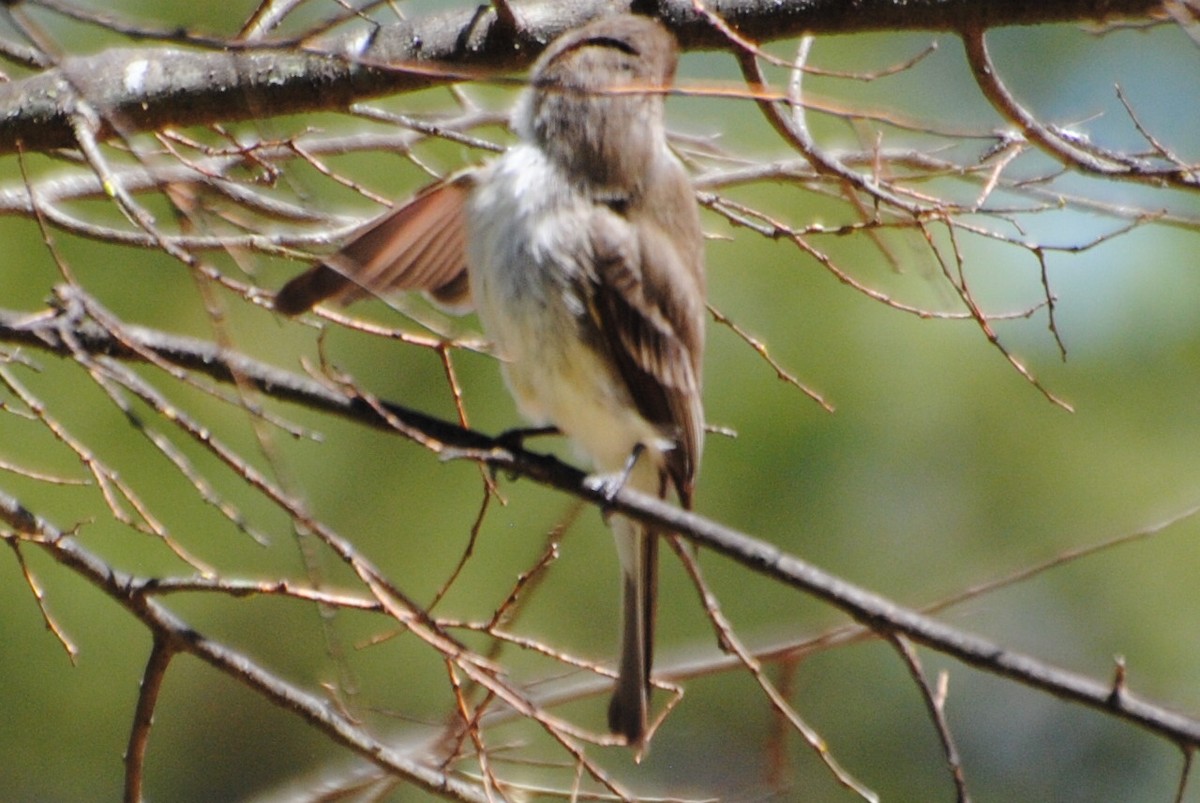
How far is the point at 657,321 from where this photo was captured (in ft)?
9.00

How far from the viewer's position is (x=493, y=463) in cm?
210

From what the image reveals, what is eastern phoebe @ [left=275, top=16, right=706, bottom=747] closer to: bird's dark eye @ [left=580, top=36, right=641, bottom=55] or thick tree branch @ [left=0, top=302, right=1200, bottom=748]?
bird's dark eye @ [left=580, top=36, right=641, bottom=55]

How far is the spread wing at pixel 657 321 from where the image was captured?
2666 millimetres

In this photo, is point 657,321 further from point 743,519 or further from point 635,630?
point 743,519

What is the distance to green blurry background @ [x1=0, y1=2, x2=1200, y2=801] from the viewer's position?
15.2ft

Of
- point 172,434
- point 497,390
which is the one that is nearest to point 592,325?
point 497,390

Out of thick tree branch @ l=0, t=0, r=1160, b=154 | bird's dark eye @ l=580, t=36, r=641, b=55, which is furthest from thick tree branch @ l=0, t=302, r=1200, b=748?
bird's dark eye @ l=580, t=36, r=641, b=55

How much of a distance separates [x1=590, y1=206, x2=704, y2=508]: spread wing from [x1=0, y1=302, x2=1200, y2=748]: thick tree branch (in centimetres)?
48

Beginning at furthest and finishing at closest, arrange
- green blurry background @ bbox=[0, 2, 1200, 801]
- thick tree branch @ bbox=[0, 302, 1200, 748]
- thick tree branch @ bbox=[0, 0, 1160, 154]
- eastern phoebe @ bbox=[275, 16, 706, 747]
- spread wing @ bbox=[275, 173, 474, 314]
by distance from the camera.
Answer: green blurry background @ bbox=[0, 2, 1200, 801] → eastern phoebe @ bbox=[275, 16, 706, 747] → spread wing @ bbox=[275, 173, 474, 314] → thick tree branch @ bbox=[0, 0, 1160, 154] → thick tree branch @ bbox=[0, 302, 1200, 748]

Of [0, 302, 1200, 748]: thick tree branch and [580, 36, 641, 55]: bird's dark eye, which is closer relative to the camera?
[0, 302, 1200, 748]: thick tree branch

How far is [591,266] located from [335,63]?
2.03 feet

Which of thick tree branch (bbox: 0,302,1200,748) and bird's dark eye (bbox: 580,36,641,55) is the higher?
bird's dark eye (bbox: 580,36,641,55)

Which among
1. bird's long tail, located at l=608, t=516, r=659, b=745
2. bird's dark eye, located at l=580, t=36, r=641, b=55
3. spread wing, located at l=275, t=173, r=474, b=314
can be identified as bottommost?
bird's long tail, located at l=608, t=516, r=659, b=745

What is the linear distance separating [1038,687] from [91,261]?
3.95m
